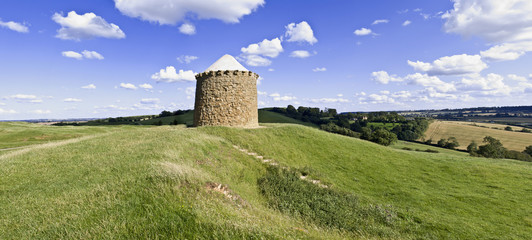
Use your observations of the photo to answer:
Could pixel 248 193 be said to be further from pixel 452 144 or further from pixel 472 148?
pixel 452 144

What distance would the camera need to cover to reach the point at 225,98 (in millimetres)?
21703

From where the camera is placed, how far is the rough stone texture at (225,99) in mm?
21719

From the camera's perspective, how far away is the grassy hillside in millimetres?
5121

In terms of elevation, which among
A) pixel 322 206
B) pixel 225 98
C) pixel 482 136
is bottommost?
pixel 482 136

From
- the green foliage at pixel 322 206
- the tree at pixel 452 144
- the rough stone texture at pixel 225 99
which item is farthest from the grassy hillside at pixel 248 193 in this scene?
the tree at pixel 452 144

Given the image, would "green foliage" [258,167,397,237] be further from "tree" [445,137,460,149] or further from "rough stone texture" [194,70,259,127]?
"tree" [445,137,460,149]

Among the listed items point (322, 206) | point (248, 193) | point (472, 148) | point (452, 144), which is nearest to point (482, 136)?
point (452, 144)

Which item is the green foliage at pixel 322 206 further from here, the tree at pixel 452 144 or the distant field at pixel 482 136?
the distant field at pixel 482 136

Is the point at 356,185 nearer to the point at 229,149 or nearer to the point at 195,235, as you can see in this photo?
the point at 229,149

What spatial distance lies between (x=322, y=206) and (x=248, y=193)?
3.66m

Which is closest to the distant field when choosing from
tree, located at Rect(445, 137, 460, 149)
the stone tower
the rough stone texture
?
tree, located at Rect(445, 137, 460, 149)

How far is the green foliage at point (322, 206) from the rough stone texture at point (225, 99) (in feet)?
34.4

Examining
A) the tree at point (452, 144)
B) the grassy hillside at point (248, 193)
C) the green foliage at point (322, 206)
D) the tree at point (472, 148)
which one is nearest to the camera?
the grassy hillside at point (248, 193)

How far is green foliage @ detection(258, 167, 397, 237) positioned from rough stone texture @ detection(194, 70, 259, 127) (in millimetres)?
10482
